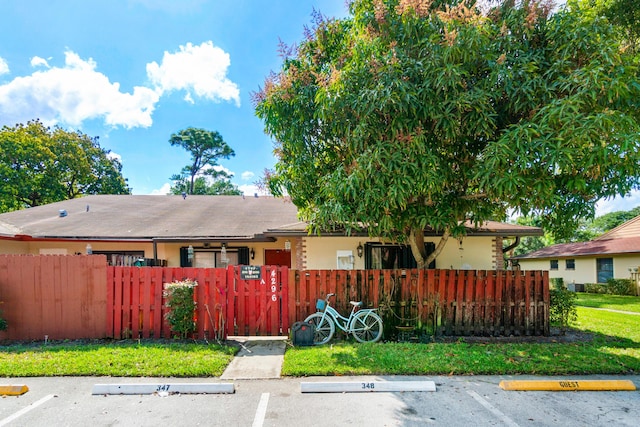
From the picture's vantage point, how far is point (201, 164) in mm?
38062

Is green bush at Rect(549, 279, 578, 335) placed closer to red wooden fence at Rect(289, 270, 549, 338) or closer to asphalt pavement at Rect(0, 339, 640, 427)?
red wooden fence at Rect(289, 270, 549, 338)

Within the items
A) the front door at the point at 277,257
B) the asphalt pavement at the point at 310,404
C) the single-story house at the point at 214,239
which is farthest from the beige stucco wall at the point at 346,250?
the asphalt pavement at the point at 310,404

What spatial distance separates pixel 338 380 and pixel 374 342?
2.07 meters

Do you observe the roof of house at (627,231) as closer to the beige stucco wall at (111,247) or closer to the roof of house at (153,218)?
the roof of house at (153,218)

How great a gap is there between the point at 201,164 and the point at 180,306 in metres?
34.0

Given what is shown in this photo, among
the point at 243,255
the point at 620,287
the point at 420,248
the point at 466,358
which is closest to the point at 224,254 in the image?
the point at 243,255

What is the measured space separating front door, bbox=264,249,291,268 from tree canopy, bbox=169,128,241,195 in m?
27.0

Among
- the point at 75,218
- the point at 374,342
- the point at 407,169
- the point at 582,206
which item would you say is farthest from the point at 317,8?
the point at 75,218

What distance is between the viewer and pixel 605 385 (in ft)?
15.3

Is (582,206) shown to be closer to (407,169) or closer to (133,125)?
(407,169)

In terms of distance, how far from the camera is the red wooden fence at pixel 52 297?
6.84 meters

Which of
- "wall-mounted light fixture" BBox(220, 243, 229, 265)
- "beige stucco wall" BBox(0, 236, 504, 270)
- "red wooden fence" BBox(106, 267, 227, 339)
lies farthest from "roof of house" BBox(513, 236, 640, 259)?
"red wooden fence" BBox(106, 267, 227, 339)

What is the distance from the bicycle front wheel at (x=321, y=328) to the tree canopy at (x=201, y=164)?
3248 centimetres

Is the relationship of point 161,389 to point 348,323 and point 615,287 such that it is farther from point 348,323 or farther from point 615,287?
point 615,287
